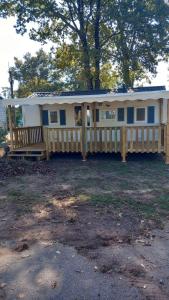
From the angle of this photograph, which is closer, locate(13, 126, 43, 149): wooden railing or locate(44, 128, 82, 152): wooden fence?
locate(44, 128, 82, 152): wooden fence

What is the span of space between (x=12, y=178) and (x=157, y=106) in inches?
326

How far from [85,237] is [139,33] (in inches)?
706

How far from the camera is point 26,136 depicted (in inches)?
541

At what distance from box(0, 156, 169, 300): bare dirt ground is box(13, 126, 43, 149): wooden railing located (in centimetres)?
437

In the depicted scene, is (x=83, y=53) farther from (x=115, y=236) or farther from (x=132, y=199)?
(x=115, y=236)

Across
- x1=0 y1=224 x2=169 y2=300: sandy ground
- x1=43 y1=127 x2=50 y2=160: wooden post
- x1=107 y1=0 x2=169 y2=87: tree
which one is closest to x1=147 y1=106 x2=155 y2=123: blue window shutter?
x1=43 y1=127 x2=50 y2=160: wooden post

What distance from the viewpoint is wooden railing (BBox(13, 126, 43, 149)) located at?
1284 cm

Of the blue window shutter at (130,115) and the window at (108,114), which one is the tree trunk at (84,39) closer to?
the window at (108,114)

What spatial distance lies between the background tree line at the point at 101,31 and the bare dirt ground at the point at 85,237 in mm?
13578

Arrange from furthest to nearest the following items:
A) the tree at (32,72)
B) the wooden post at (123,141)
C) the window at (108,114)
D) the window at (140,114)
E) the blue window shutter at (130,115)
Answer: the tree at (32,72) → the window at (108,114) → the blue window shutter at (130,115) → the window at (140,114) → the wooden post at (123,141)

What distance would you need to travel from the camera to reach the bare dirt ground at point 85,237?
3.23m

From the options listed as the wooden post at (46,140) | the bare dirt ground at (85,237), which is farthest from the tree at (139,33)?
the bare dirt ground at (85,237)

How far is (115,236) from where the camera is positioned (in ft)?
14.9

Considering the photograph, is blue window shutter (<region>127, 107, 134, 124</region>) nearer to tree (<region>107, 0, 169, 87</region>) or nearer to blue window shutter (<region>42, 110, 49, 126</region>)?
blue window shutter (<region>42, 110, 49, 126</region>)
